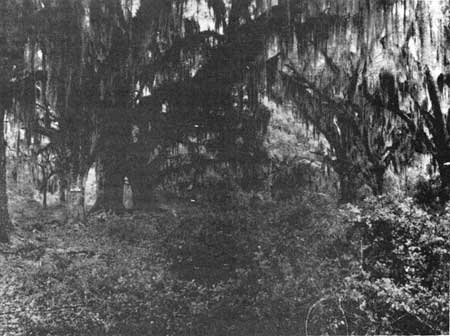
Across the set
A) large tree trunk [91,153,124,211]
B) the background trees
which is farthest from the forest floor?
the background trees

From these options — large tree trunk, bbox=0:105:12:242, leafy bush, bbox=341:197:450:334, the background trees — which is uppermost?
the background trees

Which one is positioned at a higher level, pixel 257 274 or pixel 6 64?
pixel 6 64

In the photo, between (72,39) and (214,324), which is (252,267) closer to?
(214,324)

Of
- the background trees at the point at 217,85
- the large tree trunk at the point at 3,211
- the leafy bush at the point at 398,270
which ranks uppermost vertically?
the background trees at the point at 217,85

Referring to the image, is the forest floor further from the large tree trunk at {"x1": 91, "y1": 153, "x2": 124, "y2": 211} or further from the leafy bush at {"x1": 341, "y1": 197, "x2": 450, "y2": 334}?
the leafy bush at {"x1": 341, "y1": 197, "x2": 450, "y2": 334}

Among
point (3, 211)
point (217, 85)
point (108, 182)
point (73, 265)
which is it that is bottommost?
point (73, 265)

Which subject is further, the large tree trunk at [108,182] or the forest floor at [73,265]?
the large tree trunk at [108,182]

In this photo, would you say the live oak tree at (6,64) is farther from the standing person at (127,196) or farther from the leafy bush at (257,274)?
the standing person at (127,196)

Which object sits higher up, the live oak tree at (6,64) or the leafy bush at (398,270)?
the live oak tree at (6,64)

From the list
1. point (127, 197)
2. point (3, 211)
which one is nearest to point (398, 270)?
point (127, 197)

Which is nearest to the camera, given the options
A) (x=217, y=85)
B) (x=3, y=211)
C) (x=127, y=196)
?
(x=3, y=211)


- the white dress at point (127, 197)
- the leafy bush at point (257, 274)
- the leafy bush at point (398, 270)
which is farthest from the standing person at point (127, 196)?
the leafy bush at point (398, 270)

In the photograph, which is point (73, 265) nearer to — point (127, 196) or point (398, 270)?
point (127, 196)

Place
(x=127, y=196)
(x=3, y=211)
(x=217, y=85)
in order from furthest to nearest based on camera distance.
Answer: (x=217, y=85) → (x=127, y=196) → (x=3, y=211)
